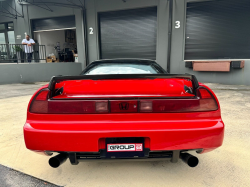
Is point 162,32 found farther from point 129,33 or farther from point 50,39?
point 50,39

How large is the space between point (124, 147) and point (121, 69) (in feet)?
4.52

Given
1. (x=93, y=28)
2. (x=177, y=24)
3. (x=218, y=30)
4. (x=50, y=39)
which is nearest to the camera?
(x=218, y=30)

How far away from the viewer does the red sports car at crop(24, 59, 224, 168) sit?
58.6 inches

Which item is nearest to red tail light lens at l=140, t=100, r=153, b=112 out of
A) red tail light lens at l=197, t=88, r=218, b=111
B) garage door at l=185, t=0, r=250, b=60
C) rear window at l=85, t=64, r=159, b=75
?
red tail light lens at l=197, t=88, r=218, b=111

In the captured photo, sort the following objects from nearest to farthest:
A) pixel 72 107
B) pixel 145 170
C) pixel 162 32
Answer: pixel 72 107
pixel 145 170
pixel 162 32

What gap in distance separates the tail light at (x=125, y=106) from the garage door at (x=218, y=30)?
316 inches

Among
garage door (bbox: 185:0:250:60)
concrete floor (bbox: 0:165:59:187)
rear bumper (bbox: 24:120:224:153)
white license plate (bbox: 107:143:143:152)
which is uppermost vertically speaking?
garage door (bbox: 185:0:250:60)

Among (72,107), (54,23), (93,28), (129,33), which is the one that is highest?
(54,23)

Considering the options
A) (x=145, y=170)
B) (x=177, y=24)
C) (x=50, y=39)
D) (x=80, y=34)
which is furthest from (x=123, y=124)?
(x=50, y=39)

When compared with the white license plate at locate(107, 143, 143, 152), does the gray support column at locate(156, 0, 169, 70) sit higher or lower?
higher

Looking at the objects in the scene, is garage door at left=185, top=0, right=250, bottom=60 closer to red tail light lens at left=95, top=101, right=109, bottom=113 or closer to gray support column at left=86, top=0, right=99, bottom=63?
gray support column at left=86, top=0, right=99, bottom=63

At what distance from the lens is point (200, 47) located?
872cm

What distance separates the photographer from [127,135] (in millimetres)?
1476

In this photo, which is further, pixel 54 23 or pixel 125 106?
pixel 54 23
